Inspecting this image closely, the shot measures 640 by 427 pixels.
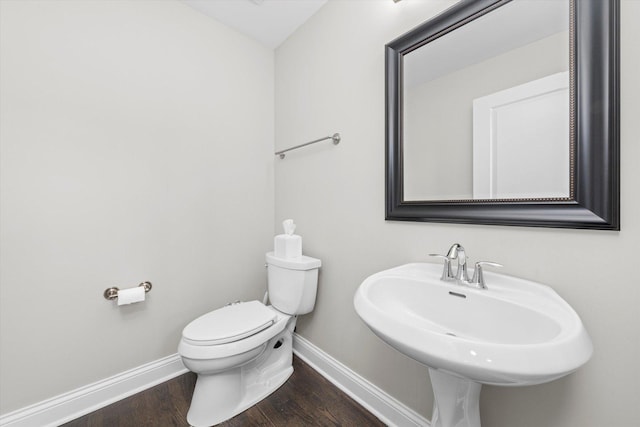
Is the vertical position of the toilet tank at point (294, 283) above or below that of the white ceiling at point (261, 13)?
below

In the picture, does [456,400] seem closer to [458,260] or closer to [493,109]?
[458,260]

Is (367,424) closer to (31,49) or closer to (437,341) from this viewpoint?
(437,341)

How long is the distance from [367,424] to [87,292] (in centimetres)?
151

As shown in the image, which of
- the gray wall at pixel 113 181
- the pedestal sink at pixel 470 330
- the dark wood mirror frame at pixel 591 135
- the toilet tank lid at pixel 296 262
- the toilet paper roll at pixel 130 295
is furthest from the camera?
the toilet tank lid at pixel 296 262

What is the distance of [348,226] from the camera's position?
1.44 meters

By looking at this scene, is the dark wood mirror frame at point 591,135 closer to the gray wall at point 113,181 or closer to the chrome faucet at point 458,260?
the chrome faucet at point 458,260

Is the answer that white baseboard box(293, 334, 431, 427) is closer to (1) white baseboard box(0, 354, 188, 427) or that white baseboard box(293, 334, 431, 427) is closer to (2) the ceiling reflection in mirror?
(1) white baseboard box(0, 354, 188, 427)

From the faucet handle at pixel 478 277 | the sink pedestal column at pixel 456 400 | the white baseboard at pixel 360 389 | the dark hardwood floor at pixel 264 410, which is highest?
the faucet handle at pixel 478 277

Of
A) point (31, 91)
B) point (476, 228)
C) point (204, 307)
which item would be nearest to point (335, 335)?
point (204, 307)

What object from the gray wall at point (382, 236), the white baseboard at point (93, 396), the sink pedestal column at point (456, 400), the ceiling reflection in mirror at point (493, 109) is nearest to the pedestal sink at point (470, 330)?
the sink pedestal column at point (456, 400)

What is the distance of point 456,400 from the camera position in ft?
2.58

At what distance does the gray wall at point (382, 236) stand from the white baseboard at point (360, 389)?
4 cm

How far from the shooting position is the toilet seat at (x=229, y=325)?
1190mm

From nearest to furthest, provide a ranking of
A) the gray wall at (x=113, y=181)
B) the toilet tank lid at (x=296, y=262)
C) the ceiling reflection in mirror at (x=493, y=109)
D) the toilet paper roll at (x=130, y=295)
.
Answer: the ceiling reflection in mirror at (x=493, y=109) → the gray wall at (x=113, y=181) → the toilet paper roll at (x=130, y=295) → the toilet tank lid at (x=296, y=262)
